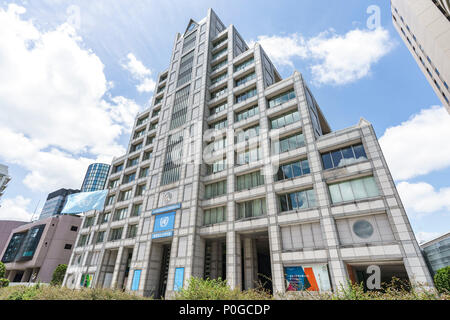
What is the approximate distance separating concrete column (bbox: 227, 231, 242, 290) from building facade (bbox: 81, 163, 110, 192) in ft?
485

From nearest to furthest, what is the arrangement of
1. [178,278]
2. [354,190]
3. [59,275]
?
[354,190] < [178,278] < [59,275]

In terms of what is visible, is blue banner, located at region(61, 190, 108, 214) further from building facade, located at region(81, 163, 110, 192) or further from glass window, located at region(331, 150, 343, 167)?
building facade, located at region(81, 163, 110, 192)

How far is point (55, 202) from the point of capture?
14012cm

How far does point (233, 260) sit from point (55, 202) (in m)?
157

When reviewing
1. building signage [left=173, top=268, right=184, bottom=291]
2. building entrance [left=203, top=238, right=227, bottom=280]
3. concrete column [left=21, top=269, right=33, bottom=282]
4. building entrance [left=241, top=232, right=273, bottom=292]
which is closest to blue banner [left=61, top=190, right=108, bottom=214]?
building signage [left=173, top=268, right=184, bottom=291]

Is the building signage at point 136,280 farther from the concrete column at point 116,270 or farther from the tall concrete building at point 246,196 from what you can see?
the concrete column at point 116,270

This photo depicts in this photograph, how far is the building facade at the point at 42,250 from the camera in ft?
192

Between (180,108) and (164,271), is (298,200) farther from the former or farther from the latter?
(180,108)

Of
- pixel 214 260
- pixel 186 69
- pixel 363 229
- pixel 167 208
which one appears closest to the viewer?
pixel 363 229

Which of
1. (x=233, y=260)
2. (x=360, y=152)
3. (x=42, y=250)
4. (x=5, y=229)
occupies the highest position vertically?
(x=5, y=229)

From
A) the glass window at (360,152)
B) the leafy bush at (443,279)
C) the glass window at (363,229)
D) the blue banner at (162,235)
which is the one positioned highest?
the glass window at (360,152)

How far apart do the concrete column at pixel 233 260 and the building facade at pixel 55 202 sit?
142572 mm

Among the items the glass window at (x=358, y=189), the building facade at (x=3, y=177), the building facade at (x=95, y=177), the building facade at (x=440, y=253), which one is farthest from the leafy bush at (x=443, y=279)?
the building facade at (x=95, y=177)

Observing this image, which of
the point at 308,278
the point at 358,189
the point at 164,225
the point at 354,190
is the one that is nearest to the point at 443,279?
the point at 358,189
